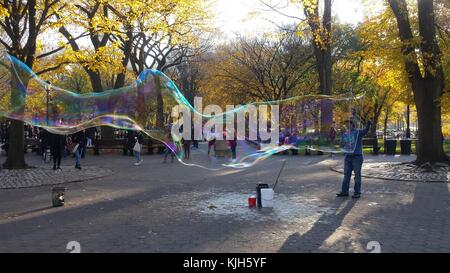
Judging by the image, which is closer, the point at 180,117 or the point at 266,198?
the point at 266,198

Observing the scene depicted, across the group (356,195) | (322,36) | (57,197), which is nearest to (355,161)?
(356,195)

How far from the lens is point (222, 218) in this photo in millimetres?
8844

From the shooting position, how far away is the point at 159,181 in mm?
14820

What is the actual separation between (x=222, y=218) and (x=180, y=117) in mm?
3913

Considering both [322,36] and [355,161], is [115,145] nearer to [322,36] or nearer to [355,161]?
[322,36]

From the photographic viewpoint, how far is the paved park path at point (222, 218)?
699cm

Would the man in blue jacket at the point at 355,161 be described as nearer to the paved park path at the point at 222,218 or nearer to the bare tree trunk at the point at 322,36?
the paved park path at the point at 222,218

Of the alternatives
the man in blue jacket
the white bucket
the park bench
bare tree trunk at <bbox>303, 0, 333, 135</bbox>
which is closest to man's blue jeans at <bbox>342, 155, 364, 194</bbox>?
the man in blue jacket

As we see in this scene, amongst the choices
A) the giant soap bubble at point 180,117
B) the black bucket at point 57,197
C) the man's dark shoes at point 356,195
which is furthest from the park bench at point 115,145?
the man's dark shoes at point 356,195

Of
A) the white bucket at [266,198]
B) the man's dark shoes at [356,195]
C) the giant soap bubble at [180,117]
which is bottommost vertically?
the man's dark shoes at [356,195]

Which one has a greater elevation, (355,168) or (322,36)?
(322,36)

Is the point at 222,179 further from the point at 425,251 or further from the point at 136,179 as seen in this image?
the point at 425,251

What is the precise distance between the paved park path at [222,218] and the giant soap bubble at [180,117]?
131 cm

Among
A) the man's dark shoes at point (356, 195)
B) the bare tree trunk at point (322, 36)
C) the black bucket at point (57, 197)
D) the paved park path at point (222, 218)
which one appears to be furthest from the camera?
the bare tree trunk at point (322, 36)
